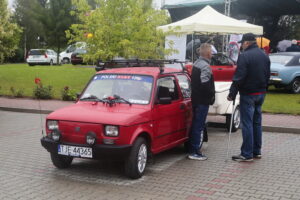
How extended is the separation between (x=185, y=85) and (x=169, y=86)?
27.8 inches

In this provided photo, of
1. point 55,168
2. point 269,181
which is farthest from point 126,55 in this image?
point 269,181

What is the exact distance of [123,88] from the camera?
7.22 metres

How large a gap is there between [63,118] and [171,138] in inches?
77.6

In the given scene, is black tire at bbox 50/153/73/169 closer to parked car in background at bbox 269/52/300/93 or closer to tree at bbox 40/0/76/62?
parked car in background at bbox 269/52/300/93

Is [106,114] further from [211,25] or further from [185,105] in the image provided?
[211,25]

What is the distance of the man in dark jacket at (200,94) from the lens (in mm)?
7527

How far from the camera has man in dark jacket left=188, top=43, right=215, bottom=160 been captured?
7.53 m

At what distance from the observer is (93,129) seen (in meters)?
6.25

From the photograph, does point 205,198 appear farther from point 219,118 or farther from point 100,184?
point 219,118

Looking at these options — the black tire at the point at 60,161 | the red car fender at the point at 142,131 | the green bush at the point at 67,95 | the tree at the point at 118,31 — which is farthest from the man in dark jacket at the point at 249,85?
the green bush at the point at 67,95

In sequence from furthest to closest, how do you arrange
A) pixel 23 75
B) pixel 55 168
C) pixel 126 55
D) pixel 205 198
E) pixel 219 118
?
1. pixel 23 75
2. pixel 126 55
3. pixel 219 118
4. pixel 55 168
5. pixel 205 198

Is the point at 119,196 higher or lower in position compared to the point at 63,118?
lower

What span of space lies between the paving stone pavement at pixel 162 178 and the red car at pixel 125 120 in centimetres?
35

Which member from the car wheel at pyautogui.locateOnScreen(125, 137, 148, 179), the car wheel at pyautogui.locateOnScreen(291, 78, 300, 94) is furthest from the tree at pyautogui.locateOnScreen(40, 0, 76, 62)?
the car wheel at pyautogui.locateOnScreen(125, 137, 148, 179)
